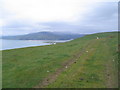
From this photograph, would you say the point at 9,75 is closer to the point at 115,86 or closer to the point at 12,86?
the point at 12,86

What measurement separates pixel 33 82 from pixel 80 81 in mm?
5216

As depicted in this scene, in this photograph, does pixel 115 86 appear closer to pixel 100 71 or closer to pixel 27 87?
pixel 100 71

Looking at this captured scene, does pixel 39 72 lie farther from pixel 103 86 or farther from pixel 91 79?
pixel 103 86

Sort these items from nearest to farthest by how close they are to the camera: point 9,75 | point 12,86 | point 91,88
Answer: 1. point 91,88
2. point 12,86
3. point 9,75

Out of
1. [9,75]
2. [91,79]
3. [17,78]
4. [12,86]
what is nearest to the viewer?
[12,86]

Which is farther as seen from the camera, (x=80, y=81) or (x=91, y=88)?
(x=80, y=81)

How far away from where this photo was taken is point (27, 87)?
45.1 feet

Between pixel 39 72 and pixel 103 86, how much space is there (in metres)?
8.81

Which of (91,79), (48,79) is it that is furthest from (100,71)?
(48,79)

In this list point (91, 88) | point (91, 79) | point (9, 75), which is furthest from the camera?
point (9, 75)

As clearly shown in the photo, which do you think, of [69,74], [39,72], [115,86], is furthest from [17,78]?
[115,86]

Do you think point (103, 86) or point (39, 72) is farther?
point (39, 72)

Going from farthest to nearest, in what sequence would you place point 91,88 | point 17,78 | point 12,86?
point 17,78 < point 12,86 < point 91,88

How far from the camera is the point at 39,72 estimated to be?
18469 mm
